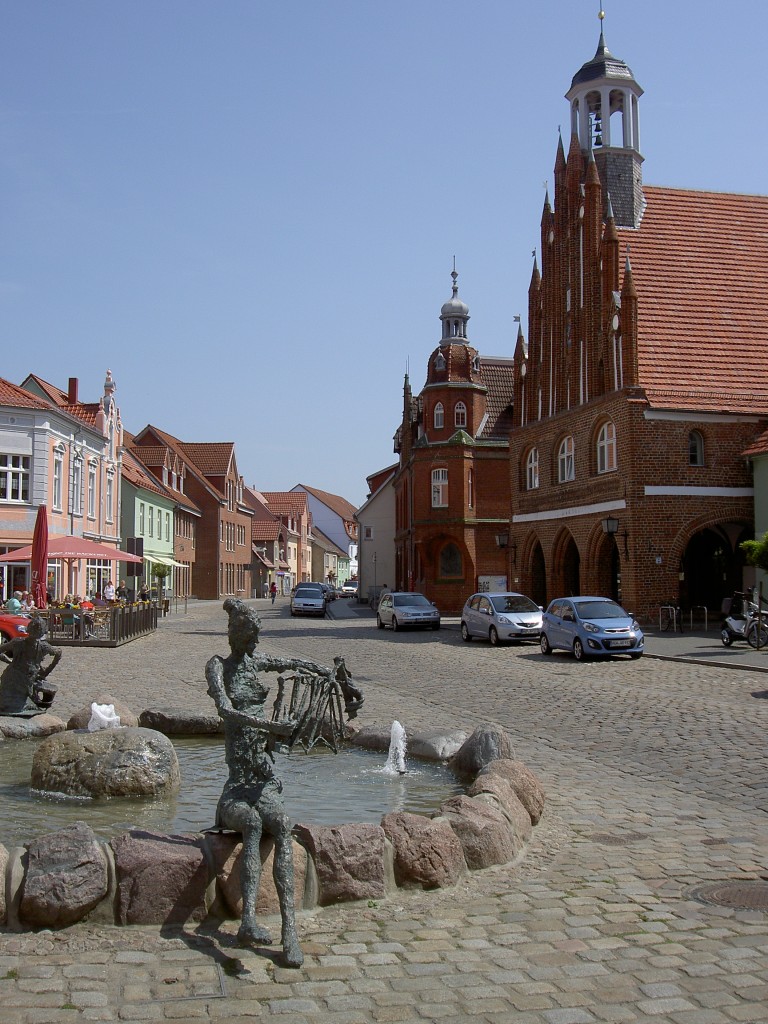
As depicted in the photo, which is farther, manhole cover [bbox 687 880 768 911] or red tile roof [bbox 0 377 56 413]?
red tile roof [bbox 0 377 56 413]

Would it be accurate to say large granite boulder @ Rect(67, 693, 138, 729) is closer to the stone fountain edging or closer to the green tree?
the stone fountain edging

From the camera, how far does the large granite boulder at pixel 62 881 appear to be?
195 inches

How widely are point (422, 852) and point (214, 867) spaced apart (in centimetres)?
123

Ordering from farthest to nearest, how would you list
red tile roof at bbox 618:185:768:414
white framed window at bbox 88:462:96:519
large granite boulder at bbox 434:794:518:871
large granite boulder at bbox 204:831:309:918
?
1. white framed window at bbox 88:462:96:519
2. red tile roof at bbox 618:185:768:414
3. large granite boulder at bbox 434:794:518:871
4. large granite boulder at bbox 204:831:309:918

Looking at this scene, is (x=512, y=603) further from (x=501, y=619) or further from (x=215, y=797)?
(x=215, y=797)

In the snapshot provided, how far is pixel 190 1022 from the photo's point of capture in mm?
4078

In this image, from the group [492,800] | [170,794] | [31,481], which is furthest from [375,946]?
[31,481]

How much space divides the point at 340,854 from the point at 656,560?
27917 mm

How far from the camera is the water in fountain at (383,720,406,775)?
9.35 m

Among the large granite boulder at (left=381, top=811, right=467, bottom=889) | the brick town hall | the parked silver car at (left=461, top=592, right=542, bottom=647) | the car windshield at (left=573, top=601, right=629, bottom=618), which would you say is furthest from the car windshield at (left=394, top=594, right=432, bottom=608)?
the large granite boulder at (left=381, top=811, right=467, bottom=889)

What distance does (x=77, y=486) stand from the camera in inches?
1767

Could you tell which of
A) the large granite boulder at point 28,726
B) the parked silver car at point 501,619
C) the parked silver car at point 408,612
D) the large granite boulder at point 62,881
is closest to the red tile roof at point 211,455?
the parked silver car at point 408,612

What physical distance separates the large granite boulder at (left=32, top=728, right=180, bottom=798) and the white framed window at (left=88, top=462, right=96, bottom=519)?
39.8 meters

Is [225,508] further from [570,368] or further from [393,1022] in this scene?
[393,1022]
